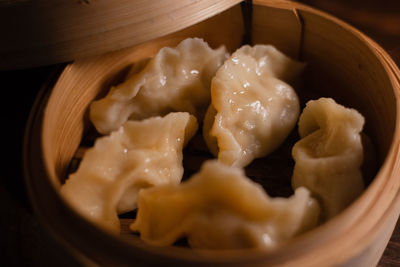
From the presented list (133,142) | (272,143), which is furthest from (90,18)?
(272,143)

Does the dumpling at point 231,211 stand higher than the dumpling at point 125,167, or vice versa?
the dumpling at point 231,211

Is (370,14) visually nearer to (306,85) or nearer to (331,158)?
(306,85)

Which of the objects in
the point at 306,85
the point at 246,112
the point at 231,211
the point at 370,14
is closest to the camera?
the point at 231,211

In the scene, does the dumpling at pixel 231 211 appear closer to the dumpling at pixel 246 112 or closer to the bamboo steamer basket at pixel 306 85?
the bamboo steamer basket at pixel 306 85

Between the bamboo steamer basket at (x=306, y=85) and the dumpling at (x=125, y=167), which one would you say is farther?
the dumpling at (x=125, y=167)

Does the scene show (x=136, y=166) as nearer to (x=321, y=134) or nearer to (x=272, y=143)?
(x=272, y=143)

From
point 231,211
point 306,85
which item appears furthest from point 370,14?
→ point 231,211

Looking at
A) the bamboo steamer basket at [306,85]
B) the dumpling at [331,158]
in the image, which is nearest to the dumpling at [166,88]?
the bamboo steamer basket at [306,85]
